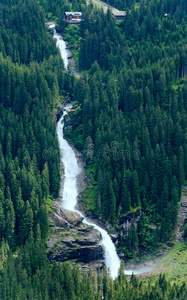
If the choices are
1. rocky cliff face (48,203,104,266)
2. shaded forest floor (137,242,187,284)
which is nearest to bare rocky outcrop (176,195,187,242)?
shaded forest floor (137,242,187,284)

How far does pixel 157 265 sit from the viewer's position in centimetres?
18250

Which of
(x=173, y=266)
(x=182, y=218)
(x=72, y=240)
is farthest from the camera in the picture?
(x=182, y=218)

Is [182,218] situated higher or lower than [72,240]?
higher

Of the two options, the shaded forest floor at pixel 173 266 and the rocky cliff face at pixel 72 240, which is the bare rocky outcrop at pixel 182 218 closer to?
the shaded forest floor at pixel 173 266

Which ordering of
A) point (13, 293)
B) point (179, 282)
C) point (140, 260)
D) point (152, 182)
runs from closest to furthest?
1. point (13, 293)
2. point (179, 282)
3. point (140, 260)
4. point (152, 182)

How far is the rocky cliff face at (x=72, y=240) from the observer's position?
181375mm

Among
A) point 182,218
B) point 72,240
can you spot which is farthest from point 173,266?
point 72,240

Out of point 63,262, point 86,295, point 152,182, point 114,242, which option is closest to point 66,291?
point 86,295

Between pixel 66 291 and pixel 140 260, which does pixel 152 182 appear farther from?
pixel 66 291

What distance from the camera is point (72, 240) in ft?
604

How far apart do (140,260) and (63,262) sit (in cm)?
1955

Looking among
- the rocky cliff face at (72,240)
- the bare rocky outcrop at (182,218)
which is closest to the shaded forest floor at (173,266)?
the bare rocky outcrop at (182,218)

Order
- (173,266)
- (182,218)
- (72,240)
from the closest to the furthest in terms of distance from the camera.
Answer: (173,266) < (72,240) < (182,218)

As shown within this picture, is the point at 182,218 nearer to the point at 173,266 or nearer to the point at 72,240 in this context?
the point at 173,266
